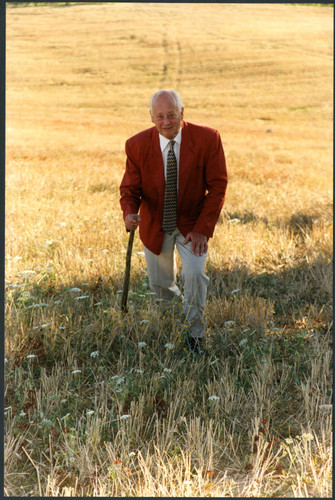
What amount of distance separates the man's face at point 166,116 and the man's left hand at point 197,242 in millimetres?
754

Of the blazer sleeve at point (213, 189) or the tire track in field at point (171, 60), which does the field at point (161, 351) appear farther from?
the tire track in field at point (171, 60)

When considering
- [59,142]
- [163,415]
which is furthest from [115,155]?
[163,415]

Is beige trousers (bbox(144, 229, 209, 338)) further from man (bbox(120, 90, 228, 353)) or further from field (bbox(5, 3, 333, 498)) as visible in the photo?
field (bbox(5, 3, 333, 498))

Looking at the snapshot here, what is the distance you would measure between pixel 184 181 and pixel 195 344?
124 centimetres

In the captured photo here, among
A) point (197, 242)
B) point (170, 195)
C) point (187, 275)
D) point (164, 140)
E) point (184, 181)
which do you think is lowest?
point (187, 275)

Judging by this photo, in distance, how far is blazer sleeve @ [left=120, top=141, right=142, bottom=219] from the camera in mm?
4594

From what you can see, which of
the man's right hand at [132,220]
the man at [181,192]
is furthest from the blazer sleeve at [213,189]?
the man's right hand at [132,220]

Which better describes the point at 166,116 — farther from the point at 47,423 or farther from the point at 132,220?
the point at 47,423

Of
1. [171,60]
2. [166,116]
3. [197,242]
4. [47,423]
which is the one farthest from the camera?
[171,60]

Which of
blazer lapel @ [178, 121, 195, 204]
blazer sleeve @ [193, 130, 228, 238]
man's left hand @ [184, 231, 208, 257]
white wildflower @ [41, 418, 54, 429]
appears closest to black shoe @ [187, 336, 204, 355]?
man's left hand @ [184, 231, 208, 257]

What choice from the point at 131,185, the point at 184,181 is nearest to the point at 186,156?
the point at 184,181

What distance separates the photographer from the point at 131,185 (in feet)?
15.3

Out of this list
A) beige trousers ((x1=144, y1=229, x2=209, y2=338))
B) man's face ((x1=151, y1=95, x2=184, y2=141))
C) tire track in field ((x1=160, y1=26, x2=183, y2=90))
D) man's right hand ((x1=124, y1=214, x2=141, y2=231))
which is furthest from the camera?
tire track in field ((x1=160, y1=26, x2=183, y2=90))

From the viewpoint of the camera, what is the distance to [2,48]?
327cm
